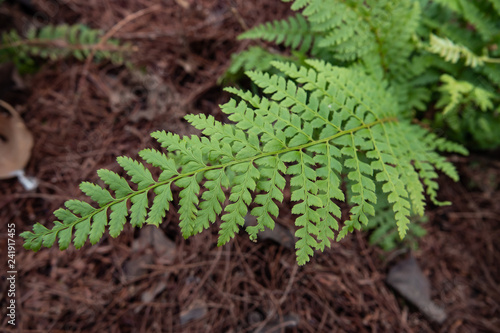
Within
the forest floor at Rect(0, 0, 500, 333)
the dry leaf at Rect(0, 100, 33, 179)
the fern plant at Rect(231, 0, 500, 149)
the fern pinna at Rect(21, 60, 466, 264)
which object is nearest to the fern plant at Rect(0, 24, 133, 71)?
the forest floor at Rect(0, 0, 500, 333)

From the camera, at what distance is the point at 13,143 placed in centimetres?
275

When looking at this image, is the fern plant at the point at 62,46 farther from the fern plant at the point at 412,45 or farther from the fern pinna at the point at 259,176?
the fern pinna at the point at 259,176

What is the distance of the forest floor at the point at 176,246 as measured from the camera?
8.12ft

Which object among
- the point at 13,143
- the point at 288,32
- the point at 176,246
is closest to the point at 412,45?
the point at 288,32

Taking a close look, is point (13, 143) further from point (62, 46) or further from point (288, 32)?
point (288, 32)

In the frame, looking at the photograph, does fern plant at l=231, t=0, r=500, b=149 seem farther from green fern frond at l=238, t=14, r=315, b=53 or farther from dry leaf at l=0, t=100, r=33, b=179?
dry leaf at l=0, t=100, r=33, b=179

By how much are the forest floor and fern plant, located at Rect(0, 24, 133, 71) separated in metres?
0.12

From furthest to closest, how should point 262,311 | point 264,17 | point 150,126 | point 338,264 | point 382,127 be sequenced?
point 264,17 → point 150,126 → point 338,264 → point 262,311 → point 382,127

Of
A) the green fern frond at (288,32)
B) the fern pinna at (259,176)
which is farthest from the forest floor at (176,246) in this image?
the fern pinna at (259,176)

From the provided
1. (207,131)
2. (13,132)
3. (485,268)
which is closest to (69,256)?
(13,132)

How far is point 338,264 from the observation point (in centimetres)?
266

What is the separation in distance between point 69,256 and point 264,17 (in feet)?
9.24

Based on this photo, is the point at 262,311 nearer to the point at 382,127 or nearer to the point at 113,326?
the point at 113,326

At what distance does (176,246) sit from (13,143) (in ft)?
5.40
